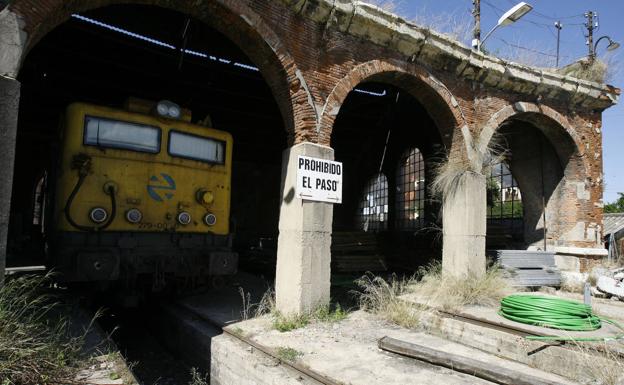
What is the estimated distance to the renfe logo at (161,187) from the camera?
6.45 m

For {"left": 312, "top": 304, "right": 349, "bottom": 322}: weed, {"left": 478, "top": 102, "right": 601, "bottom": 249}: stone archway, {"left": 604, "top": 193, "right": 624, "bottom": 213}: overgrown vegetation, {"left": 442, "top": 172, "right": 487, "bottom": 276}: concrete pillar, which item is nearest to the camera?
{"left": 312, "top": 304, "right": 349, "bottom": 322}: weed

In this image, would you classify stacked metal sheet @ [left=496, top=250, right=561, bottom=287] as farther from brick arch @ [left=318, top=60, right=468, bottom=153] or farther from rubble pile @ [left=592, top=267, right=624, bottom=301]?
brick arch @ [left=318, top=60, right=468, bottom=153]

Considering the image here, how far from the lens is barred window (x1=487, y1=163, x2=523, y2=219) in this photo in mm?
11797

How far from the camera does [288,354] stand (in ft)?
15.4

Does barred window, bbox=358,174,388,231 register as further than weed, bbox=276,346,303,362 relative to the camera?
Yes

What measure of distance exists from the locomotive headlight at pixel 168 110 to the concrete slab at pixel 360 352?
3.61 meters

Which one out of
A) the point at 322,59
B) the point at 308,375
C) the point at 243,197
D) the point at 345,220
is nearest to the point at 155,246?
the point at 308,375

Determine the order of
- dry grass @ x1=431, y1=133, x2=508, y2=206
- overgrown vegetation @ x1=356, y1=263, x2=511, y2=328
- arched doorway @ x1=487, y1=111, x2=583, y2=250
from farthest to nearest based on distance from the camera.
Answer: arched doorway @ x1=487, y1=111, x2=583, y2=250, dry grass @ x1=431, y1=133, x2=508, y2=206, overgrown vegetation @ x1=356, y1=263, x2=511, y2=328

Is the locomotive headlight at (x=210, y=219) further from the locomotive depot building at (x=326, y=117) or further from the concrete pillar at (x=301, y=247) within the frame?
the concrete pillar at (x=301, y=247)


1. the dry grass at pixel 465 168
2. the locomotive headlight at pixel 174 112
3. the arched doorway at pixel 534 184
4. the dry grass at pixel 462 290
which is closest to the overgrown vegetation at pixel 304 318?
the dry grass at pixel 462 290

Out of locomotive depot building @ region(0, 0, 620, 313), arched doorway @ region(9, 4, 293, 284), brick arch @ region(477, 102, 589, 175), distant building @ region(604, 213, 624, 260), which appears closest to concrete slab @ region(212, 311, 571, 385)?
locomotive depot building @ region(0, 0, 620, 313)

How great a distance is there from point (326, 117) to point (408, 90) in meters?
2.47

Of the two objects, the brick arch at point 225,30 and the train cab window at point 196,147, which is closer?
the brick arch at point 225,30

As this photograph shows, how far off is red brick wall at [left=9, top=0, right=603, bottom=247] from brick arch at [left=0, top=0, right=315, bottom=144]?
0.04 feet
